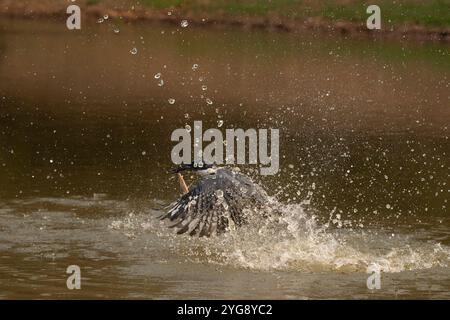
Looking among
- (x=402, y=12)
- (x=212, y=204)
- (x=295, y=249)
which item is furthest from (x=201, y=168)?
(x=402, y=12)

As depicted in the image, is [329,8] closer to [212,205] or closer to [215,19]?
[215,19]

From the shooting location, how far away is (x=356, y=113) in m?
23.1

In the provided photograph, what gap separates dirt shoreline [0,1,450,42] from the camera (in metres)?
38.4

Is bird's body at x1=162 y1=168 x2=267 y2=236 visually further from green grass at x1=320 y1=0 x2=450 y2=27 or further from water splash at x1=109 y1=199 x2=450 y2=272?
green grass at x1=320 y1=0 x2=450 y2=27

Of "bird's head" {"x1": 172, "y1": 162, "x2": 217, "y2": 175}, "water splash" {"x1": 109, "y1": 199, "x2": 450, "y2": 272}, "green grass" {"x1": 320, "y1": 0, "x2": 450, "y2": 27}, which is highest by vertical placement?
"green grass" {"x1": 320, "y1": 0, "x2": 450, "y2": 27}

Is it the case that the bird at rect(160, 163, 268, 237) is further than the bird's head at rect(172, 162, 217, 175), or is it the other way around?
the bird's head at rect(172, 162, 217, 175)

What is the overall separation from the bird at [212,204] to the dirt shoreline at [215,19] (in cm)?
2718

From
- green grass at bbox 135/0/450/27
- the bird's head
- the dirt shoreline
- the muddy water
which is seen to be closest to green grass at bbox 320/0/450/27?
green grass at bbox 135/0/450/27

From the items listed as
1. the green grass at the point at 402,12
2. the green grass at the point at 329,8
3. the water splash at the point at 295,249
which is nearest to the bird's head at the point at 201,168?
the water splash at the point at 295,249

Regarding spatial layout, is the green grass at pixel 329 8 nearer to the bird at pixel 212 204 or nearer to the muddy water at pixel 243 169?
the muddy water at pixel 243 169

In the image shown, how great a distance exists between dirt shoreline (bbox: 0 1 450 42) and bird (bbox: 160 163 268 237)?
2718 centimetres

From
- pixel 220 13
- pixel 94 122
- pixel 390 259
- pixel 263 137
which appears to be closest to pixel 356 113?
pixel 263 137

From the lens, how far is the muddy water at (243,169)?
440 inches

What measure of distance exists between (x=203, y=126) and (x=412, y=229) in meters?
7.61
